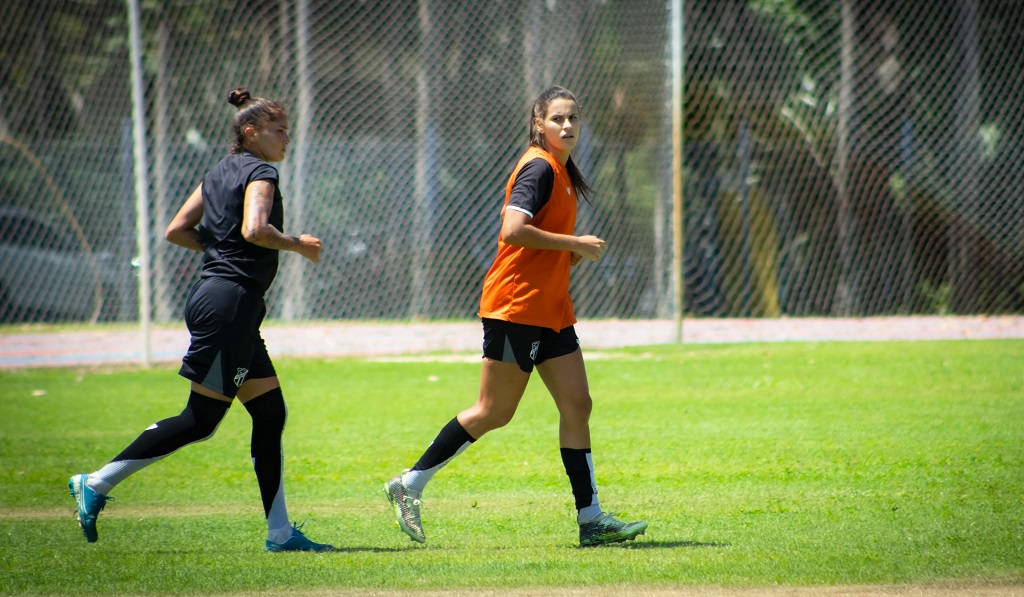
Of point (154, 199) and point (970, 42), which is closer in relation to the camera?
point (154, 199)

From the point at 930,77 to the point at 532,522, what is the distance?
1609 cm

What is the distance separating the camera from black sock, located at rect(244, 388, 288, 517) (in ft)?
17.3

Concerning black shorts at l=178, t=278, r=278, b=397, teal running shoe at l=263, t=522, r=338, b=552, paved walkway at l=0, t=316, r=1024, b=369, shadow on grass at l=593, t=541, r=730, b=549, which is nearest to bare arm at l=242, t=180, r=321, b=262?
black shorts at l=178, t=278, r=278, b=397

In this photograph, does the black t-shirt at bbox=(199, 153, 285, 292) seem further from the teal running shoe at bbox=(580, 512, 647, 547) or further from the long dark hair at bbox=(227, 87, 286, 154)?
the teal running shoe at bbox=(580, 512, 647, 547)

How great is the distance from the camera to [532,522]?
569 cm

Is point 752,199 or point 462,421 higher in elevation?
point 462,421

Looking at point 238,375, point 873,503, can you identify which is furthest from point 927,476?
point 238,375

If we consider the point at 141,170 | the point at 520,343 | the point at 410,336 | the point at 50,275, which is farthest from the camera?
the point at 50,275

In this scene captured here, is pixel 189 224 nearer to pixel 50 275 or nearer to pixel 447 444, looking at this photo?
pixel 447 444

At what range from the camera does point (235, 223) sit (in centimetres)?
503

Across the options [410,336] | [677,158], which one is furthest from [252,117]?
[410,336]

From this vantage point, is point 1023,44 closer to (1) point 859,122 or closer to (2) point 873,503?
(1) point 859,122

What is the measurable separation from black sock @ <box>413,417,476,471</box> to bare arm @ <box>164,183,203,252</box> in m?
1.45

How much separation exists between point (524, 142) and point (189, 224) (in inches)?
477
